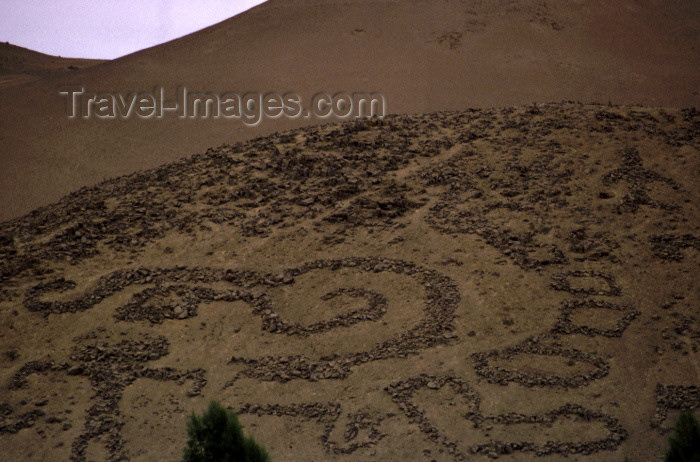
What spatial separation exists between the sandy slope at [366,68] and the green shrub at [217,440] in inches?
458

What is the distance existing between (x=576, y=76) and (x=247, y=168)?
9.70 m

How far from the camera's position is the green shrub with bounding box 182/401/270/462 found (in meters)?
5.83

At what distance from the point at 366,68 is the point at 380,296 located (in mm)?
10936

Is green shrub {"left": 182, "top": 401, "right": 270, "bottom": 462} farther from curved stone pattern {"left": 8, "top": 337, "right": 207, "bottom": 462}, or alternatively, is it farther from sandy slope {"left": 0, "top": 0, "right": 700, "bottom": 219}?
sandy slope {"left": 0, "top": 0, "right": 700, "bottom": 219}

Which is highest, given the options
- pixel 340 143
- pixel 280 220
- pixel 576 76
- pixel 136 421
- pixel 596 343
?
pixel 576 76

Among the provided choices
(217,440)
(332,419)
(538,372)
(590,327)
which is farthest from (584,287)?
(217,440)

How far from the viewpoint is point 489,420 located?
29.1 ft

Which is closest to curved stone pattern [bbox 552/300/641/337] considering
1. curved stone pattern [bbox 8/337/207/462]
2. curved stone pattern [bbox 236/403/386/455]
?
curved stone pattern [bbox 236/403/386/455]

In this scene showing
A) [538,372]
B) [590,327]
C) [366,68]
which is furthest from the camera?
[366,68]

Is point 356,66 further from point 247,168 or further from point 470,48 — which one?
point 247,168

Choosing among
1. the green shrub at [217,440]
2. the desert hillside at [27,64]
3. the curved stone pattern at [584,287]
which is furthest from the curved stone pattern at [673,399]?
the desert hillside at [27,64]

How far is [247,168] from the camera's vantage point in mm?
14758

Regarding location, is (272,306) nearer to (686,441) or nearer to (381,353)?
(381,353)

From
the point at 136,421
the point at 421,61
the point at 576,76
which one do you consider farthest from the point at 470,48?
the point at 136,421
